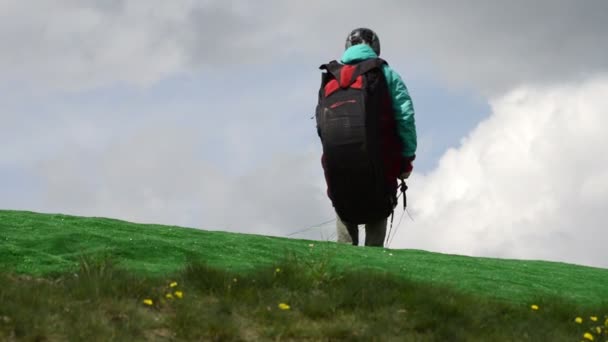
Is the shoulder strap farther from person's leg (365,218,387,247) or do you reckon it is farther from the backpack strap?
person's leg (365,218,387,247)

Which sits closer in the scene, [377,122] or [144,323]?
[144,323]

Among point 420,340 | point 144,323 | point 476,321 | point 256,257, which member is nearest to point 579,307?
point 476,321

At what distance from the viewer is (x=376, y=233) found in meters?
10.9

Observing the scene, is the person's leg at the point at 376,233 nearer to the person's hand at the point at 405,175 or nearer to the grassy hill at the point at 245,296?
the person's hand at the point at 405,175

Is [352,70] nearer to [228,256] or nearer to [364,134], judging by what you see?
[364,134]

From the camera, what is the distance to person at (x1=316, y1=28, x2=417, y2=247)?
10.1m

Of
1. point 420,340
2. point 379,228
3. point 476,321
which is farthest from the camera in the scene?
point 379,228

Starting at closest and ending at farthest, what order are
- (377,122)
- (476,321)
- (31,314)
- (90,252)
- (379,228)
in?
(31,314) < (476,321) < (90,252) < (377,122) < (379,228)

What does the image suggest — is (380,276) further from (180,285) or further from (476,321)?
(180,285)

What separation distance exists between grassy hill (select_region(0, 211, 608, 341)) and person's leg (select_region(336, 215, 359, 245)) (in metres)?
1.39

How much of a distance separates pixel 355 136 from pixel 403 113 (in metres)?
0.52

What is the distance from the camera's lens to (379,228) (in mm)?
10867

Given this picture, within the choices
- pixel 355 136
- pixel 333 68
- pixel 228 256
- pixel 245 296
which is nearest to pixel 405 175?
pixel 355 136

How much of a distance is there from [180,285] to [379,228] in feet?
12.7
